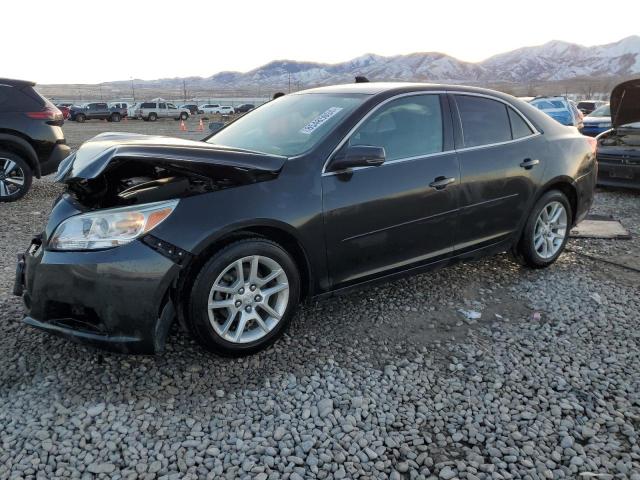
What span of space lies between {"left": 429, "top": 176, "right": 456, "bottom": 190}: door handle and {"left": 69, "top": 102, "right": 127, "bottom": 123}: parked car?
36764 mm

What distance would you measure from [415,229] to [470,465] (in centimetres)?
174

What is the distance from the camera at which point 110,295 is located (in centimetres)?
272

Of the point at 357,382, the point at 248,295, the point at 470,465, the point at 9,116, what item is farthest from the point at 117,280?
the point at 9,116

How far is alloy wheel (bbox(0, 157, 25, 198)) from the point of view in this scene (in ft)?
24.8

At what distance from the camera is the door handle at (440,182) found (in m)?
3.72

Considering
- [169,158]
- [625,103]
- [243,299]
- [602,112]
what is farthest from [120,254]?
[602,112]

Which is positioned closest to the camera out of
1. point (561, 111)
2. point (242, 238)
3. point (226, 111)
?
point (242, 238)

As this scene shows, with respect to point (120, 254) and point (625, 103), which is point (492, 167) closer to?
point (120, 254)

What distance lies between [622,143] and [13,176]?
9533 mm

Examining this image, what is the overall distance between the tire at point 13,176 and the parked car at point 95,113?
101 ft

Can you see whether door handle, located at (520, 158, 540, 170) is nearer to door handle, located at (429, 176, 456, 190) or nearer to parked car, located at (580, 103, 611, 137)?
door handle, located at (429, 176, 456, 190)

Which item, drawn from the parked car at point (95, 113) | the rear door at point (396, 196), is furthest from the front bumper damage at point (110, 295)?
the parked car at point (95, 113)

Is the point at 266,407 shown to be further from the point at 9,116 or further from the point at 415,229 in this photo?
the point at 9,116

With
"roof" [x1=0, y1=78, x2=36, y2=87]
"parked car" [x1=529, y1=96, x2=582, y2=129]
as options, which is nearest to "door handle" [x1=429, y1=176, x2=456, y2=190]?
"roof" [x1=0, y1=78, x2=36, y2=87]
